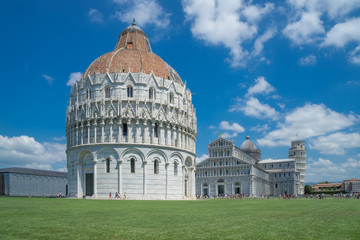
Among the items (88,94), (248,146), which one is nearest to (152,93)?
(88,94)

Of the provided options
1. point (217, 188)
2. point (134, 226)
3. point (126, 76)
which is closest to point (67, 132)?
point (126, 76)

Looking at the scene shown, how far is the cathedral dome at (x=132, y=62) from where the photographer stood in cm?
5881

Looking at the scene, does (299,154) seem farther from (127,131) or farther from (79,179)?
(79,179)

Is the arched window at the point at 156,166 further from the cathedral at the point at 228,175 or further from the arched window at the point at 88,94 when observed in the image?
the cathedral at the point at 228,175

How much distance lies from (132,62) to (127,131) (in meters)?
12.8

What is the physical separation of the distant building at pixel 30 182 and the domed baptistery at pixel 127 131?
126ft

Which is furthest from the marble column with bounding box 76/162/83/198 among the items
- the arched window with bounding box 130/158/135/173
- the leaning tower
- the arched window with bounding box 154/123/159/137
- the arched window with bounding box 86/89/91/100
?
the leaning tower

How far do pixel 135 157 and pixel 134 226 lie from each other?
39389 millimetres

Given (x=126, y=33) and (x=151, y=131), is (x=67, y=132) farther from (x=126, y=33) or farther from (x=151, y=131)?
(x=126, y=33)

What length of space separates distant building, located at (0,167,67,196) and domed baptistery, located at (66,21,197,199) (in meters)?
38.5

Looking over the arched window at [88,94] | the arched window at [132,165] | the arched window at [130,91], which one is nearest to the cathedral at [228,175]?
the arched window at [132,165]

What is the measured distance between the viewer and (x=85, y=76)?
6088 cm

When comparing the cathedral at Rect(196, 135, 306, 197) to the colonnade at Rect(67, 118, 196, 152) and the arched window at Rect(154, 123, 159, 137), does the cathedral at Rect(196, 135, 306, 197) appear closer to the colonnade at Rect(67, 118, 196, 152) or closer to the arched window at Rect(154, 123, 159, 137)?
the colonnade at Rect(67, 118, 196, 152)

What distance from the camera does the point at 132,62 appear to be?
196 ft
